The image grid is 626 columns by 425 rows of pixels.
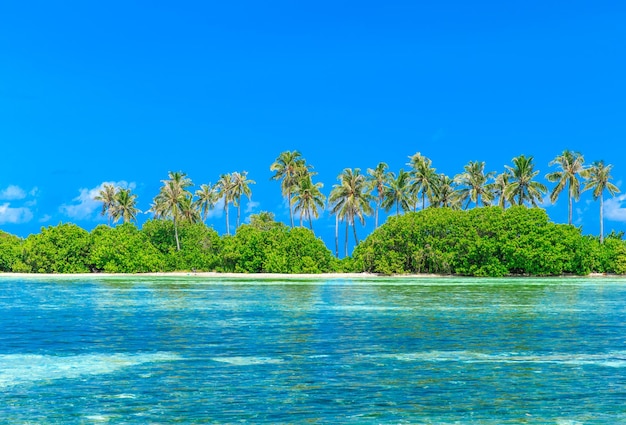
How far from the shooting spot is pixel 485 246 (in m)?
86.1

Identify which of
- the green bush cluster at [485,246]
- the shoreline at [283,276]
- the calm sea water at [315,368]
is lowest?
the calm sea water at [315,368]

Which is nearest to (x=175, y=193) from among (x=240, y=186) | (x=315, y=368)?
(x=240, y=186)

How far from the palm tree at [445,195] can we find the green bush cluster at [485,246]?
17.7 metres

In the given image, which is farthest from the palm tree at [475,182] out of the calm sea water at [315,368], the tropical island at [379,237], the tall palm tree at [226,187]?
the calm sea water at [315,368]

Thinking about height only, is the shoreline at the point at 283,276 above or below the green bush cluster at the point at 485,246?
below

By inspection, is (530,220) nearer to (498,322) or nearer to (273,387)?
(498,322)

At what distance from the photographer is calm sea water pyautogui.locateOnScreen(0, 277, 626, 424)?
43.7ft

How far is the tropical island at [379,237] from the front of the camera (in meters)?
87.4

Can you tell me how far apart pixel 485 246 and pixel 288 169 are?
34.2 m

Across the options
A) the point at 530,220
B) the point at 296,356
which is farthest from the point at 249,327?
the point at 530,220

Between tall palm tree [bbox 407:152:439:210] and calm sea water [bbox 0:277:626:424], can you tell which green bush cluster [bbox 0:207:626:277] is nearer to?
tall palm tree [bbox 407:152:439:210]

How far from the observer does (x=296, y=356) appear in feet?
66.3

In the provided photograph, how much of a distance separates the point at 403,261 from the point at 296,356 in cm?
7331

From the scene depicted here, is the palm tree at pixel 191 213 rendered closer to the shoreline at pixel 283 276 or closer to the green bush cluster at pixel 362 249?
the green bush cluster at pixel 362 249
